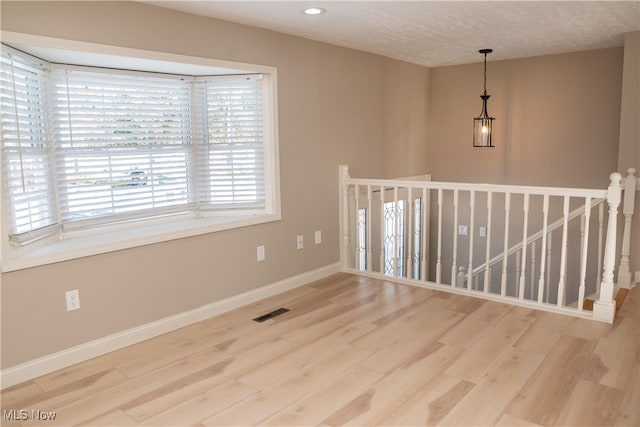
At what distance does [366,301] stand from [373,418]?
166 centimetres

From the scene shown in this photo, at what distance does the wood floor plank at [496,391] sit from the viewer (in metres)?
2.26

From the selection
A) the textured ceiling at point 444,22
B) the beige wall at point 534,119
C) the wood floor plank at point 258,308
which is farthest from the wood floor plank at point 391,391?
the beige wall at point 534,119

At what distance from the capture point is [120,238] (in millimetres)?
3162

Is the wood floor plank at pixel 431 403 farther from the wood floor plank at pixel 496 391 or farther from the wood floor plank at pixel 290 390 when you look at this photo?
the wood floor plank at pixel 290 390

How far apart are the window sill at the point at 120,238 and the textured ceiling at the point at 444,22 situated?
152 centimetres

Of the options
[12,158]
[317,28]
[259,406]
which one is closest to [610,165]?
[317,28]

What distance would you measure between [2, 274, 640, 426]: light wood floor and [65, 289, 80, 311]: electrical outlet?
0.37m

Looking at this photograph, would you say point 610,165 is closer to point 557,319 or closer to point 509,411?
point 557,319

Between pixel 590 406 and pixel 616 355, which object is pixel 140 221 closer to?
pixel 590 406

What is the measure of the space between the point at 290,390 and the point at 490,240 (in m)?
3.80

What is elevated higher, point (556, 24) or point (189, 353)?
point (556, 24)

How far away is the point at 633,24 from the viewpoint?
385 cm

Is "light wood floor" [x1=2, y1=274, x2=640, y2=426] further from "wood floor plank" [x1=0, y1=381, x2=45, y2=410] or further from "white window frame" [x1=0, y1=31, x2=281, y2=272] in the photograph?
"white window frame" [x1=0, y1=31, x2=281, y2=272]

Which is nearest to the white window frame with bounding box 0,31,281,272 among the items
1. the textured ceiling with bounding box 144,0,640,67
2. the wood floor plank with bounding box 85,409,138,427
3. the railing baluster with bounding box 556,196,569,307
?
the textured ceiling with bounding box 144,0,640,67
